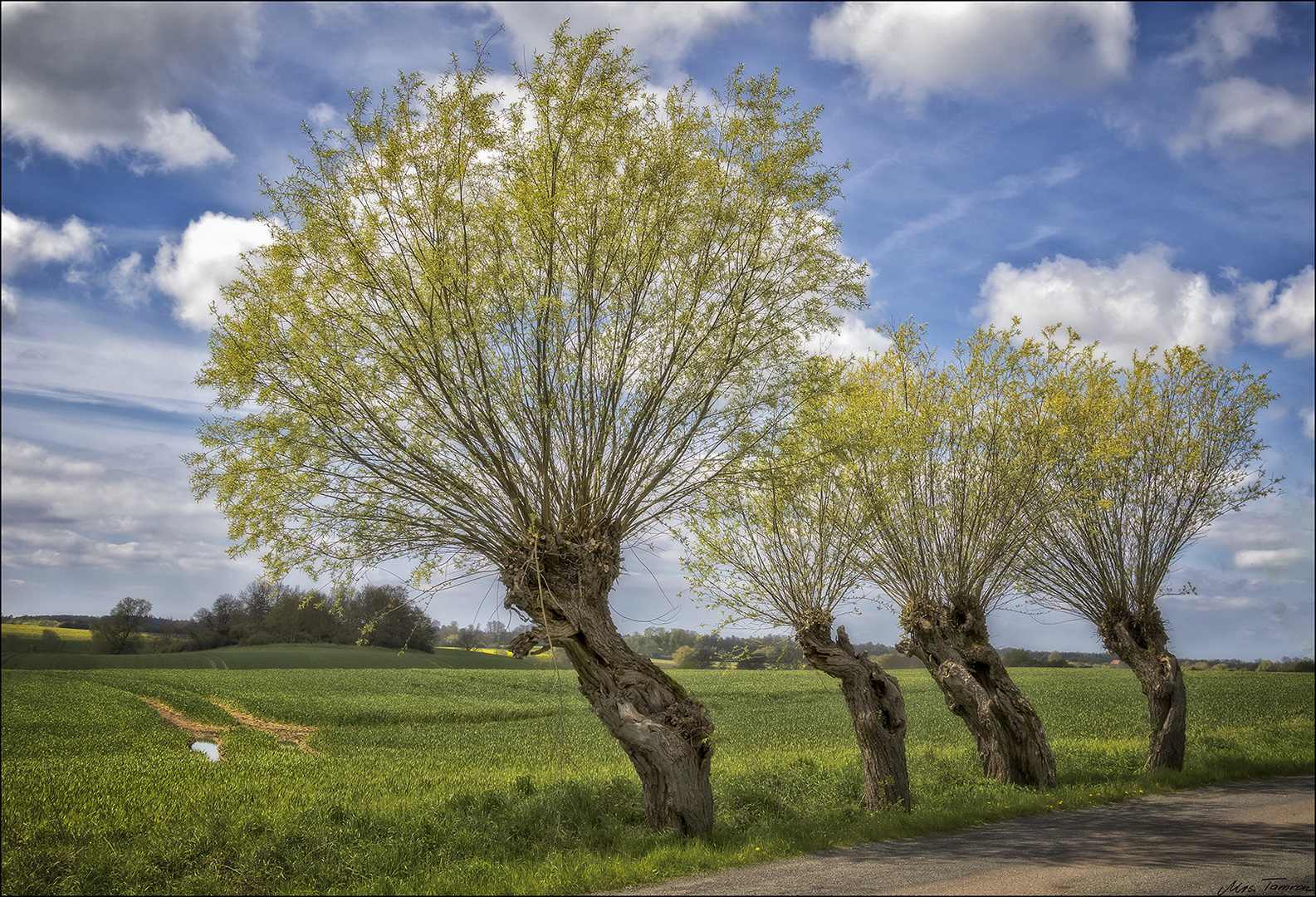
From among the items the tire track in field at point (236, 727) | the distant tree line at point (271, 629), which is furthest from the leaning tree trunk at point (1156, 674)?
the distant tree line at point (271, 629)

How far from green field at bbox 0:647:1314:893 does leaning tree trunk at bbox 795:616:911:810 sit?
2.24 ft

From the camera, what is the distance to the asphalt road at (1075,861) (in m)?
7.73

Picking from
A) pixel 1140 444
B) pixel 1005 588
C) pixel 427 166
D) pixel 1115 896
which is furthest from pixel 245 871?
pixel 1140 444

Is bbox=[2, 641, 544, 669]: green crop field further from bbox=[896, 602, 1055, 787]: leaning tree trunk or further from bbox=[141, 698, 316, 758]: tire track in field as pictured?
bbox=[896, 602, 1055, 787]: leaning tree trunk

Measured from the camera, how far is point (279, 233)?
31.9 ft

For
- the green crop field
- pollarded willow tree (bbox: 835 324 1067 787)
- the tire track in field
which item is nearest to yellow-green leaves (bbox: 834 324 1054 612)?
pollarded willow tree (bbox: 835 324 1067 787)

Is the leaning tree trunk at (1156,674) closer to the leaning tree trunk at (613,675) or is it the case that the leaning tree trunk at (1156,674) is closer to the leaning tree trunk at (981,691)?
the leaning tree trunk at (981,691)

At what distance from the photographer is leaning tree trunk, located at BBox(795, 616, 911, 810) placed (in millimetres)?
12531

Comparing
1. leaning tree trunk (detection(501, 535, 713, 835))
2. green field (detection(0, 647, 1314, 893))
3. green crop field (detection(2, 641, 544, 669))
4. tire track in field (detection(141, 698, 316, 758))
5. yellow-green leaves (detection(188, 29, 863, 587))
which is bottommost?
green crop field (detection(2, 641, 544, 669))

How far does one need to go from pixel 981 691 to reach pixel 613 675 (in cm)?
939

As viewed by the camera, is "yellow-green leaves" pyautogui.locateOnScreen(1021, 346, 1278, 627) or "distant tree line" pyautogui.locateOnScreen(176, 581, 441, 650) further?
"distant tree line" pyautogui.locateOnScreen(176, 581, 441, 650)

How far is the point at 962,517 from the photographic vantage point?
14.9m
